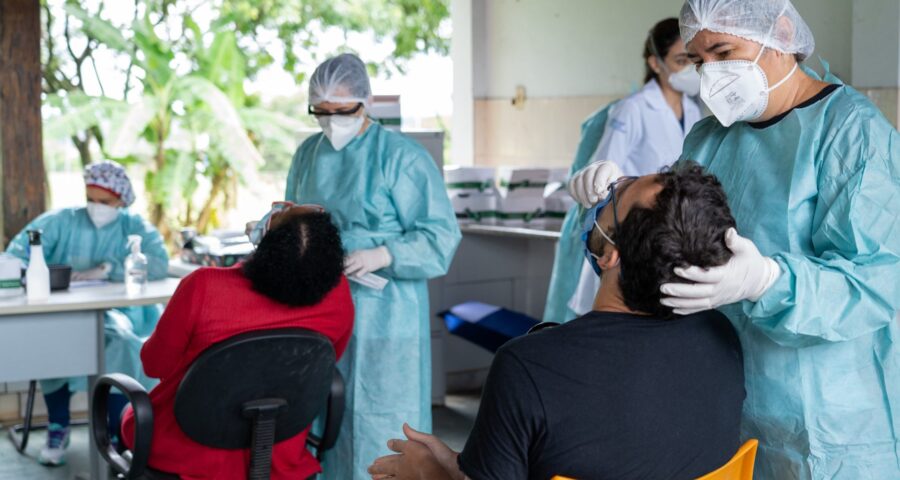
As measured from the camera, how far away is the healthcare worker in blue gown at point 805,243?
5.07 feet

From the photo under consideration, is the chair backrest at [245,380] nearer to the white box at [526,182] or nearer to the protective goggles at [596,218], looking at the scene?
the protective goggles at [596,218]

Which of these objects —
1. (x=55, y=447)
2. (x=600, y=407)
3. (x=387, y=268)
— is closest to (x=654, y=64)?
(x=387, y=268)

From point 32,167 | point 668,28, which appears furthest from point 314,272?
point 32,167

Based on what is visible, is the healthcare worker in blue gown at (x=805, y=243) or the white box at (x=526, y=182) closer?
the healthcare worker in blue gown at (x=805, y=243)

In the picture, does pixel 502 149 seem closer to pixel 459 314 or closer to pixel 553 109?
pixel 553 109

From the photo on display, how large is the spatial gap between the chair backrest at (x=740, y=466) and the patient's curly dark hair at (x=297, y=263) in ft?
4.14

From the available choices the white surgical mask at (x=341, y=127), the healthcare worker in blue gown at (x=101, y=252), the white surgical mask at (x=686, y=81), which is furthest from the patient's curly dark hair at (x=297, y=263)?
the healthcare worker in blue gown at (x=101, y=252)

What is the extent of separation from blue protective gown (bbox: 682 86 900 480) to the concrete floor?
265 centimetres

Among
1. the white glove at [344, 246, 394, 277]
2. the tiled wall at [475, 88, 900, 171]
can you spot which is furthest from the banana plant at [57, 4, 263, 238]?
the white glove at [344, 246, 394, 277]

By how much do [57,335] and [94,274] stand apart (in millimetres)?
568

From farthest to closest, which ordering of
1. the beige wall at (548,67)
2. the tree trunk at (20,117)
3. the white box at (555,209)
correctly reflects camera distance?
the beige wall at (548,67) → the white box at (555,209) → the tree trunk at (20,117)

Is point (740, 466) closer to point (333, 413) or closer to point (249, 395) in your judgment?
point (249, 395)

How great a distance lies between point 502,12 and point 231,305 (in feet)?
13.0

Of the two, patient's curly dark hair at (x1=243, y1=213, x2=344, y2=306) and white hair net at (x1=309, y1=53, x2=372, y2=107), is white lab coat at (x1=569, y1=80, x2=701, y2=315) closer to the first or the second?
white hair net at (x1=309, y1=53, x2=372, y2=107)
